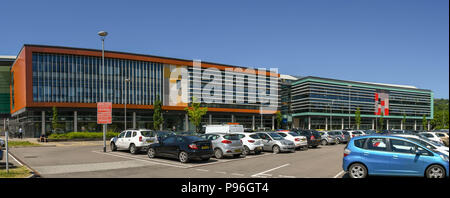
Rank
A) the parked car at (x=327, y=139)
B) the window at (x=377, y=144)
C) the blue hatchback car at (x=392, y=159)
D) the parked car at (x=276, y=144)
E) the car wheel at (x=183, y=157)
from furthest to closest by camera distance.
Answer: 1. the parked car at (x=327, y=139)
2. the parked car at (x=276, y=144)
3. the car wheel at (x=183, y=157)
4. the window at (x=377, y=144)
5. the blue hatchback car at (x=392, y=159)

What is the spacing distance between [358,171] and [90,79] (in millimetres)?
58694

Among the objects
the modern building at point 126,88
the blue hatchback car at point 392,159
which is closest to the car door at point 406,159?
the blue hatchback car at point 392,159

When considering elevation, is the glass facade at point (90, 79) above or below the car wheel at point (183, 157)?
above

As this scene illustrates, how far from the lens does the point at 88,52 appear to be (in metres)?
60.0

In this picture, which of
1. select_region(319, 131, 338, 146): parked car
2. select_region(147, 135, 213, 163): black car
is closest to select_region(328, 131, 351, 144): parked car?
select_region(319, 131, 338, 146): parked car

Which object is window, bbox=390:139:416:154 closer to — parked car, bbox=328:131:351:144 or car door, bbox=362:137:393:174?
car door, bbox=362:137:393:174

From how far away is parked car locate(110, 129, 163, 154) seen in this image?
1991 cm

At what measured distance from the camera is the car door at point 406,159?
952 cm

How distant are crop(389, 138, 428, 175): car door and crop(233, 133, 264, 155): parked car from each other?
397 inches

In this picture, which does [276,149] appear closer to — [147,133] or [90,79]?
[147,133]

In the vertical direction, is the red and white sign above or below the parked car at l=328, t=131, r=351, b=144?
above

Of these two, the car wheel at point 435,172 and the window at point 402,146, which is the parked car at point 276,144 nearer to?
the window at point 402,146

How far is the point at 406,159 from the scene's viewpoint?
9641 millimetres

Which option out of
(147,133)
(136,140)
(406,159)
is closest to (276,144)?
(147,133)
